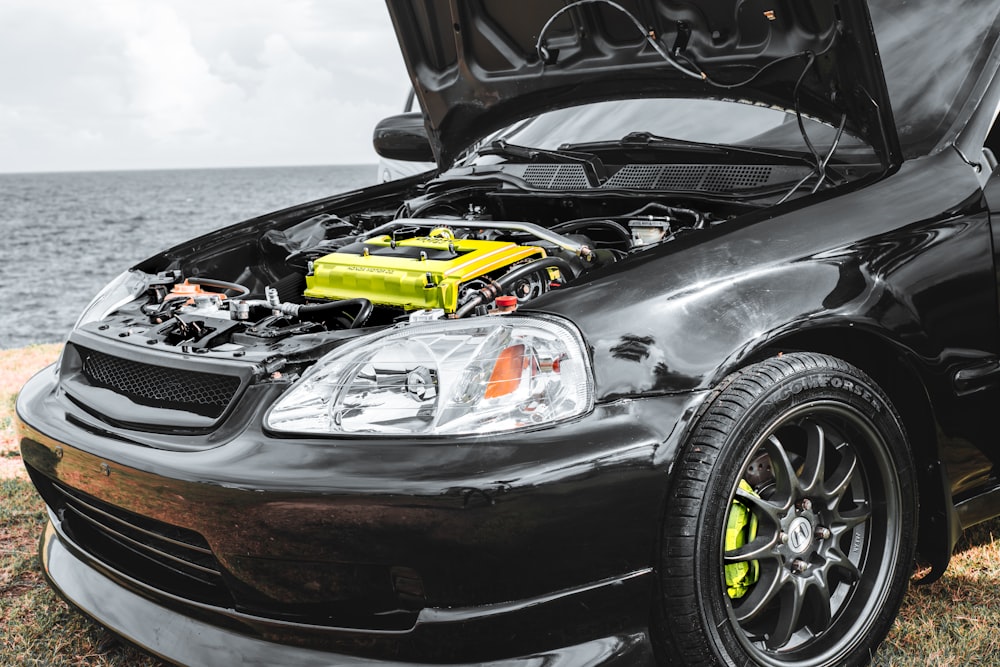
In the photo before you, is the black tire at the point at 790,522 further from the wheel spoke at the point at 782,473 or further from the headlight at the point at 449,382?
the headlight at the point at 449,382

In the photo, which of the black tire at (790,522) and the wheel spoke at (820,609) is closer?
the black tire at (790,522)

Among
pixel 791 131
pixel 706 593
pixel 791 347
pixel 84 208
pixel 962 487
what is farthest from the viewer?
pixel 84 208

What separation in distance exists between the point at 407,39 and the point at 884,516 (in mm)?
2329

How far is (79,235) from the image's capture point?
178ft

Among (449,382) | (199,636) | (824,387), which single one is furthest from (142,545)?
(824,387)

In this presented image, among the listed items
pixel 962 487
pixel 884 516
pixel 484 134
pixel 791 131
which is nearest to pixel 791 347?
pixel 884 516

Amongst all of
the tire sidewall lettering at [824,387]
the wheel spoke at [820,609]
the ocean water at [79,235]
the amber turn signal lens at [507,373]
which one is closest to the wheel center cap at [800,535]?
the wheel spoke at [820,609]

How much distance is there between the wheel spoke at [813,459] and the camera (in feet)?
7.41

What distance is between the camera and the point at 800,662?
224 cm

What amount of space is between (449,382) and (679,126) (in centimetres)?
156

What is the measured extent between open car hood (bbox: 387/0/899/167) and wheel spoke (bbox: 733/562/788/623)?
111 cm

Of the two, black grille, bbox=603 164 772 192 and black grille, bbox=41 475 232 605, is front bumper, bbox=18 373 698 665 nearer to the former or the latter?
black grille, bbox=41 475 232 605

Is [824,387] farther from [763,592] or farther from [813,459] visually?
[763,592]

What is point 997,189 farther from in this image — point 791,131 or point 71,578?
point 71,578
